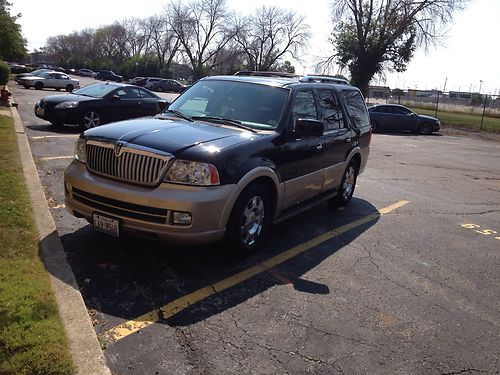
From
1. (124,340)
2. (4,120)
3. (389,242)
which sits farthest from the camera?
(4,120)

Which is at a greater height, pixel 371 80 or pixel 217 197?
pixel 371 80

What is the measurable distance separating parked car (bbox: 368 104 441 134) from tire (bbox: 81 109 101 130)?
16.3 m

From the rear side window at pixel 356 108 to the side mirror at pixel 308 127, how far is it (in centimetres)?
197

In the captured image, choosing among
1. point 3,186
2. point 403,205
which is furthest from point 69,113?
point 403,205

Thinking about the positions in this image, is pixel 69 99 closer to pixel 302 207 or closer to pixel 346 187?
pixel 346 187

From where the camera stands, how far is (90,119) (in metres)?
12.9

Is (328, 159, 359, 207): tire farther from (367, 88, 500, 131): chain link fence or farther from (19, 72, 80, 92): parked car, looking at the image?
(367, 88, 500, 131): chain link fence

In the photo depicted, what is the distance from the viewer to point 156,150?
4160mm

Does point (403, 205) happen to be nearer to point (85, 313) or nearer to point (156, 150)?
point (156, 150)

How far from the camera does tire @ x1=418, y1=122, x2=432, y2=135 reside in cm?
2572

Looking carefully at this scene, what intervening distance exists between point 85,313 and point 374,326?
7.25 feet

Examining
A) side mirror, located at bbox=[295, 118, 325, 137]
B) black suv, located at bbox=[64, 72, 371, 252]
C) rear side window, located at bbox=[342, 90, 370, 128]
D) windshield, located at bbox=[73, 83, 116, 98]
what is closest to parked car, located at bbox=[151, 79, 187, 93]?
windshield, located at bbox=[73, 83, 116, 98]

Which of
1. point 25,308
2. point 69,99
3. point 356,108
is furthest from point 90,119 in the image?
point 25,308

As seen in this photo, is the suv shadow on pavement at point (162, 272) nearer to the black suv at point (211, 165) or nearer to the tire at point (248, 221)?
the tire at point (248, 221)
